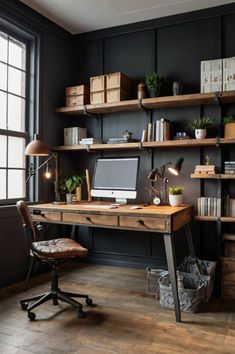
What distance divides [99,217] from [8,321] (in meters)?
1.05

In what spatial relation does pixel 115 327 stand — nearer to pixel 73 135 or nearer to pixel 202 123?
pixel 202 123

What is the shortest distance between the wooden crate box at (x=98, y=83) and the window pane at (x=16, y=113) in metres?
0.81

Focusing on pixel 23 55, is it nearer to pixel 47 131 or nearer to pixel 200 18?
pixel 47 131

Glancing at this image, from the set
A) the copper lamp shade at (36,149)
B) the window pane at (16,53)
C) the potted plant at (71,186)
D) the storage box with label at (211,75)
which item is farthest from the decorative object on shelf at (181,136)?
the window pane at (16,53)

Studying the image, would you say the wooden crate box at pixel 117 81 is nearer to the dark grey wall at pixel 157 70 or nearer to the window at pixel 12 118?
the dark grey wall at pixel 157 70

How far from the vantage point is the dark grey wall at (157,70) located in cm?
342

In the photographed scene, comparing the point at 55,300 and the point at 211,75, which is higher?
the point at 211,75

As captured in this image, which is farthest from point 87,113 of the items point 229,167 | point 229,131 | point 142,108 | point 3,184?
point 229,167

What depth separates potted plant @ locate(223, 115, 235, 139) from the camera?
3.11m

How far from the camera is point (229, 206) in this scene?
3107 mm

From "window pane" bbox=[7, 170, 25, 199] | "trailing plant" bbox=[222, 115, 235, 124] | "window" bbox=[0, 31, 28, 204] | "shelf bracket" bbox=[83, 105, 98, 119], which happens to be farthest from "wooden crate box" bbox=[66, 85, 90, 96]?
"trailing plant" bbox=[222, 115, 235, 124]

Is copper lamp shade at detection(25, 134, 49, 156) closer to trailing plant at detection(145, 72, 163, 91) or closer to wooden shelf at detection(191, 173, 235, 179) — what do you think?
trailing plant at detection(145, 72, 163, 91)

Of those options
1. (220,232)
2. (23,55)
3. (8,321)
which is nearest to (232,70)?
(220,232)

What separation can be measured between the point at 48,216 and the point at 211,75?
6.97 ft
